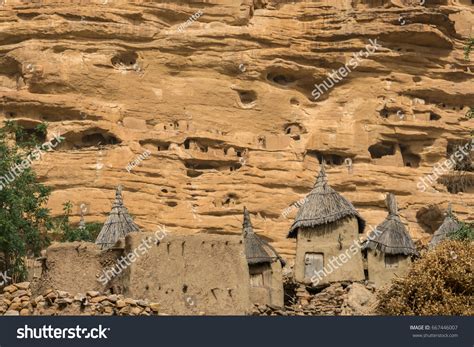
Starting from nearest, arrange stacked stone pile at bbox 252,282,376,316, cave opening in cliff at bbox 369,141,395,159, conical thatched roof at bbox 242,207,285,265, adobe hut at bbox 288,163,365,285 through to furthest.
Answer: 1. stacked stone pile at bbox 252,282,376,316
2. conical thatched roof at bbox 242,207,285,265
3. adobe hut at bbox 288,163,365,285
4. cave opening in cliff at bbox 369,141,395,159

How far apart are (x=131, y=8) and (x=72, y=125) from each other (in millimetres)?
6177

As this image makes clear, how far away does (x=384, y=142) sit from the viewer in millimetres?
50281

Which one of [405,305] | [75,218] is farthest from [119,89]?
[405,305]

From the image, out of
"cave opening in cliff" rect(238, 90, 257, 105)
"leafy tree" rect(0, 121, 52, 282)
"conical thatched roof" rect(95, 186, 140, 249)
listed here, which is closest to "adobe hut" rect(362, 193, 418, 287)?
"conical thatched roof" rect(95, 186, 140, 249)

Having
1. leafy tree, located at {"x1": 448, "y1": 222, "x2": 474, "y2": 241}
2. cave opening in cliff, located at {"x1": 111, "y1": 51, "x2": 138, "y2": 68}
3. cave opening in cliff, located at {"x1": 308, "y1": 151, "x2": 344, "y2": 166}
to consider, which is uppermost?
cave opening in cliff, located at {"x1": 111, "y1": 51, "x2": 138, "y2": 68}

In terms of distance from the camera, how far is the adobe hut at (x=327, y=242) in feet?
86.6

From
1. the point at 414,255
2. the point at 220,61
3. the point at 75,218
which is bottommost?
the point at 414,255

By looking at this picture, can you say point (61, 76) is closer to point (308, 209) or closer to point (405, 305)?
point (308, 209)

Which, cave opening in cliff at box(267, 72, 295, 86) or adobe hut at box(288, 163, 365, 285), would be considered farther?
cave opening in cliff at box(267, 72, 295, 86)

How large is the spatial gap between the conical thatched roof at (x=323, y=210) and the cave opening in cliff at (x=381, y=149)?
75.8 feet

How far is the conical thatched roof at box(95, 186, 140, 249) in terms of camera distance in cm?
2728

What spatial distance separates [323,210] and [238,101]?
2383 centimetres

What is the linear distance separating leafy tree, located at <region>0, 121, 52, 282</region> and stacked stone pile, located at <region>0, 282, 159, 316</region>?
9915 mm

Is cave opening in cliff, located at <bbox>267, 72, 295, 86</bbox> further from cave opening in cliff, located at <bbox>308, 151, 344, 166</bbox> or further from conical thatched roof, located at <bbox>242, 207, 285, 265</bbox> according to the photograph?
conical thatched roof, located at <bbox>242, 207, 285, 265</bbox>
